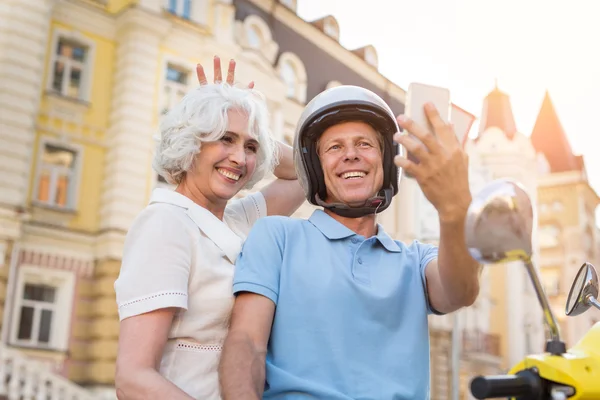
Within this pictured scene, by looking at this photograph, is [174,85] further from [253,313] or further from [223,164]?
[253,313]

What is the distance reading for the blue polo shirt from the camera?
1764 millimetres

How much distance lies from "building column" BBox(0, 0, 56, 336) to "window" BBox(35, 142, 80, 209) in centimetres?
41

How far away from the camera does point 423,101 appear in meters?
1.50

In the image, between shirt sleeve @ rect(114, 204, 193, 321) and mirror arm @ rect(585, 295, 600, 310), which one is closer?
mirror arm @ rect(585, 295, 600, 310)

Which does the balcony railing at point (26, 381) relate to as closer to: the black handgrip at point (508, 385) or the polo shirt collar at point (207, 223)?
the polo shirt collar at point (207, 223)

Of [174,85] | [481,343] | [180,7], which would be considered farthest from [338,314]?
[481,343]

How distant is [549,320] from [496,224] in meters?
0.24

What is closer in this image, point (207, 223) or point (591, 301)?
point (591, 301)

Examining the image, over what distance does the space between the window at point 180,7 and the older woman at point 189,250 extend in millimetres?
12400

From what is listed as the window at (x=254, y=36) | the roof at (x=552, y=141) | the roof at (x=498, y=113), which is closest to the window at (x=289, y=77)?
the window at (x=254, y=36)

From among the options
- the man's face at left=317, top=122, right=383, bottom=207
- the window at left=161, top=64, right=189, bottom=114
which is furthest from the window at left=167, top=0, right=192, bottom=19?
the man's face at left=317, top=122, right=383, bottom=207

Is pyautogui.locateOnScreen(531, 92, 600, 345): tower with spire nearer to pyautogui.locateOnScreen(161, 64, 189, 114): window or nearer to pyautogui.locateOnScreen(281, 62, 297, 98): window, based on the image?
pyautogui.locateOnScreen(281, 62, 297, 98): window

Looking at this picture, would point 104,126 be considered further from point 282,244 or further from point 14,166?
point 282,244

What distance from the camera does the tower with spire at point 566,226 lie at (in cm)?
3641
